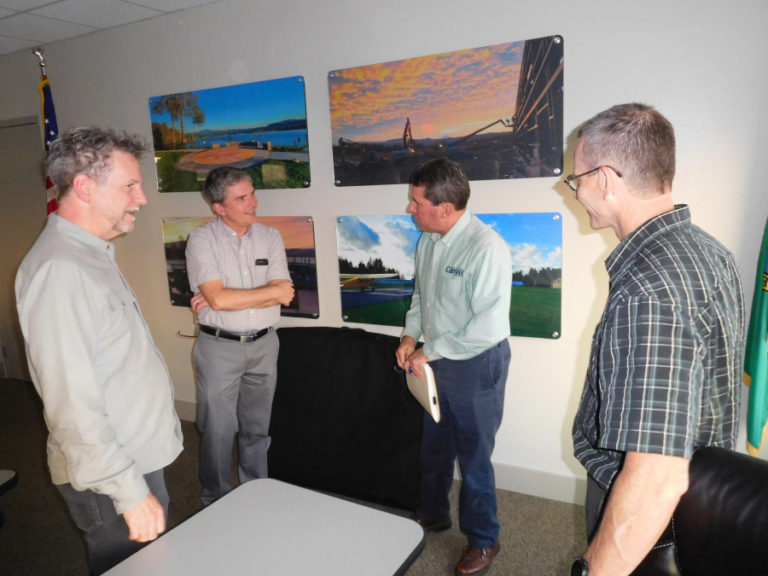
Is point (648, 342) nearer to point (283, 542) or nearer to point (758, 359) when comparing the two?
point (283, 542)

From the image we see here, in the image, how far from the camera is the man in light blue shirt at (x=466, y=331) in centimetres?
208

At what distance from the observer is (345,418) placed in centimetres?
275

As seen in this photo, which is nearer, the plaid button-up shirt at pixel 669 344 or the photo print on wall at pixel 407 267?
the plaid button-up shirt at pixel 669 344

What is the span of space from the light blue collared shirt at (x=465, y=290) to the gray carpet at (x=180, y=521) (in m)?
0.94

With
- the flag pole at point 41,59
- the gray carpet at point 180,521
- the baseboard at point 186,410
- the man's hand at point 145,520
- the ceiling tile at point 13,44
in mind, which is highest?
the ceiling tile at point 13,44

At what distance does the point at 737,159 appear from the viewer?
2.10 metres

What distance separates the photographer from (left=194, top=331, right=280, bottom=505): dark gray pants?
8.45 feet

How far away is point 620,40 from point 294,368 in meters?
2.23

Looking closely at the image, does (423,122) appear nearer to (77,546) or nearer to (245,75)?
(245,75)

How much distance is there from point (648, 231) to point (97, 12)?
135 inches

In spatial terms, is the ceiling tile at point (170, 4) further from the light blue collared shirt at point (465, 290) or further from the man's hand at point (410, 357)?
the man's hand at point (410, 357)

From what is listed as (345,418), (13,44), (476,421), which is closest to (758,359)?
(476,421)

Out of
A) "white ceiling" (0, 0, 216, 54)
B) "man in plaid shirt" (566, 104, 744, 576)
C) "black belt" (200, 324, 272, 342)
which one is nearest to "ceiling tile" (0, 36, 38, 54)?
"white ceiling" (0, 0, 216, 54)

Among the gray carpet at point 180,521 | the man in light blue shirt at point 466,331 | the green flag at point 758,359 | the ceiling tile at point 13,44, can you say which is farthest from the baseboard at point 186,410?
the green flag at point 758,359
